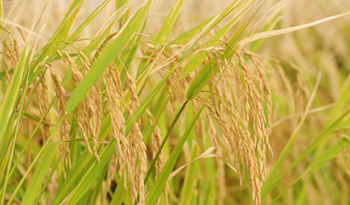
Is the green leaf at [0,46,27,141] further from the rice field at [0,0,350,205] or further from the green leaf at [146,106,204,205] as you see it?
the green leaf at [146,106,204,205]

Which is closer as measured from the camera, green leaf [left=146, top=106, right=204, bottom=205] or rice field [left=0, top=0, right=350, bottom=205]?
rice field [left=0, top=0, right=350, bottom=205]

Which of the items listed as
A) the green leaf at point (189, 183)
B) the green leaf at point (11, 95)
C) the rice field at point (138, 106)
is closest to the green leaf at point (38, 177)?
the rice field at point (138, 106)

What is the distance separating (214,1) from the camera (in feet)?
9.72

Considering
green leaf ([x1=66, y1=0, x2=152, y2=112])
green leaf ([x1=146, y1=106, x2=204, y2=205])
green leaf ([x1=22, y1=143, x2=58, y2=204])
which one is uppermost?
green leaf ([x1=66, y1=0, x2=152, y2=112])

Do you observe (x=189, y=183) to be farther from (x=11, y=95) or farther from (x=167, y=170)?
(x=11, y=95)

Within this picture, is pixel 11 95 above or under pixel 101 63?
under

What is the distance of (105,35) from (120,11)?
7 cm

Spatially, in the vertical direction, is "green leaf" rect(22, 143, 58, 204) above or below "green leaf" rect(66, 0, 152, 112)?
below

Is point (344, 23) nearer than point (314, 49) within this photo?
No

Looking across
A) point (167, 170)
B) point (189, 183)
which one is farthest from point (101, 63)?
point (189, 183)

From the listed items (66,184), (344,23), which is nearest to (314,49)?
(344,23)

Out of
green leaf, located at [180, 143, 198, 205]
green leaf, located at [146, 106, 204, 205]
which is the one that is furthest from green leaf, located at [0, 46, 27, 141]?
green leaf, located at [180, 143, 198, 205]

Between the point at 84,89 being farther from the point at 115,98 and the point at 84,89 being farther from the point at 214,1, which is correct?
the point at 214,1

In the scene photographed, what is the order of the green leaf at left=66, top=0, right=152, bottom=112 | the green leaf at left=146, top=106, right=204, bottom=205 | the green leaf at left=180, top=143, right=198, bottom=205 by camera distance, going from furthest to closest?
the green leaf at left=180, top=143, right=198, bottom=205, the green leaf at left=146, top=106, right=204, bottom=205, the green leaf at left=66, top=0, right=152, bottom=112
